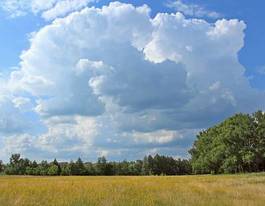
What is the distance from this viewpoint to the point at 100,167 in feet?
455

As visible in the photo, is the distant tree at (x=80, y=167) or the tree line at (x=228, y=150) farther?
the distant tree at (x=80, y=167)

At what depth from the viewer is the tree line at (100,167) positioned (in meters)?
133

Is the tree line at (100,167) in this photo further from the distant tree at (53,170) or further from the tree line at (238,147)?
the tree line at (238,147)

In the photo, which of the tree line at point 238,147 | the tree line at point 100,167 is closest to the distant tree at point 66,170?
the tree line at point 100,167

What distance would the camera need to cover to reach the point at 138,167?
153875 millimetres

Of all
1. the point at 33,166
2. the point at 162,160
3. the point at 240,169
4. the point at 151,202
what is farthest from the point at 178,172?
the point at 151,202

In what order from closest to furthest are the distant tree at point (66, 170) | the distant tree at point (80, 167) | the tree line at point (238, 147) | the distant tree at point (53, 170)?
the tree line at point (238, 147) → the distant tree at point (53, 170) → the distant tree at point (66, 170) → the distant tree at point (80, 167)

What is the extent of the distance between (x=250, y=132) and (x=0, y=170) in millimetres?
84313

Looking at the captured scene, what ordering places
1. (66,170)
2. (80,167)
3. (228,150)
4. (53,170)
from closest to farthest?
1. (228,150)
2. (53,170)
3. (66,170)
4. (80,167)

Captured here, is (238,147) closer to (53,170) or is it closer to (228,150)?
(228,150)

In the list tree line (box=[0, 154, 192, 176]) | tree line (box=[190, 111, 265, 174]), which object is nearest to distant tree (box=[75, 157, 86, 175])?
tree line (box=[0, 154, 192, 176])

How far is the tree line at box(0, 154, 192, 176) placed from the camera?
5231 inches

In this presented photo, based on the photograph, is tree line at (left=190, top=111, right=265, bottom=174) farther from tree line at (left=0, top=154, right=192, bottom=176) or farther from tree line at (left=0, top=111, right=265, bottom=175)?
tree line at (left=0, top=154, right=192, bottom=176)

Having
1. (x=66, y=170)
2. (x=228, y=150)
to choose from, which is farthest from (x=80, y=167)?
(x=228, y=150)
